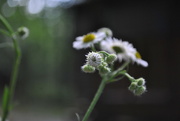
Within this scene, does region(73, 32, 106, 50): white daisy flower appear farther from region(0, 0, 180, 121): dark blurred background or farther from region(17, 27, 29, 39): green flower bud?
region(0, 0, 180, 121): dark blurred background

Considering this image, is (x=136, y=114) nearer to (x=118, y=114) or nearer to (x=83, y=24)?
(x=118, y=114)

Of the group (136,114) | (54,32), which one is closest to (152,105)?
(136,114)

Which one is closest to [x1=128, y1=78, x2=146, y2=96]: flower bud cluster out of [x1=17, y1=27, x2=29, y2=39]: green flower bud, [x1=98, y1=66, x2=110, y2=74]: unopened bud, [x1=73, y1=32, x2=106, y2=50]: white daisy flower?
[x1=98, y1=66, x2=110, y2=74]: unopened bud

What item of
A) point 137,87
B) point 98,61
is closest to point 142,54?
point 137,87

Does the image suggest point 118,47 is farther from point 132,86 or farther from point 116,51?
point 132,86

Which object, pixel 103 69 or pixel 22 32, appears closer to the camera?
pixel 103 69

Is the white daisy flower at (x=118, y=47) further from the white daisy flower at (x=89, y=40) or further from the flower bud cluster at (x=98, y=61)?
the flower bud cluster at (x=98, y=61)

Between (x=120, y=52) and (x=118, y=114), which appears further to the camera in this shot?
(x=118, y=114)

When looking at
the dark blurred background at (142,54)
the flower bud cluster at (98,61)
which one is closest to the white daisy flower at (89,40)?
the flower bud cluster at (98,61)
